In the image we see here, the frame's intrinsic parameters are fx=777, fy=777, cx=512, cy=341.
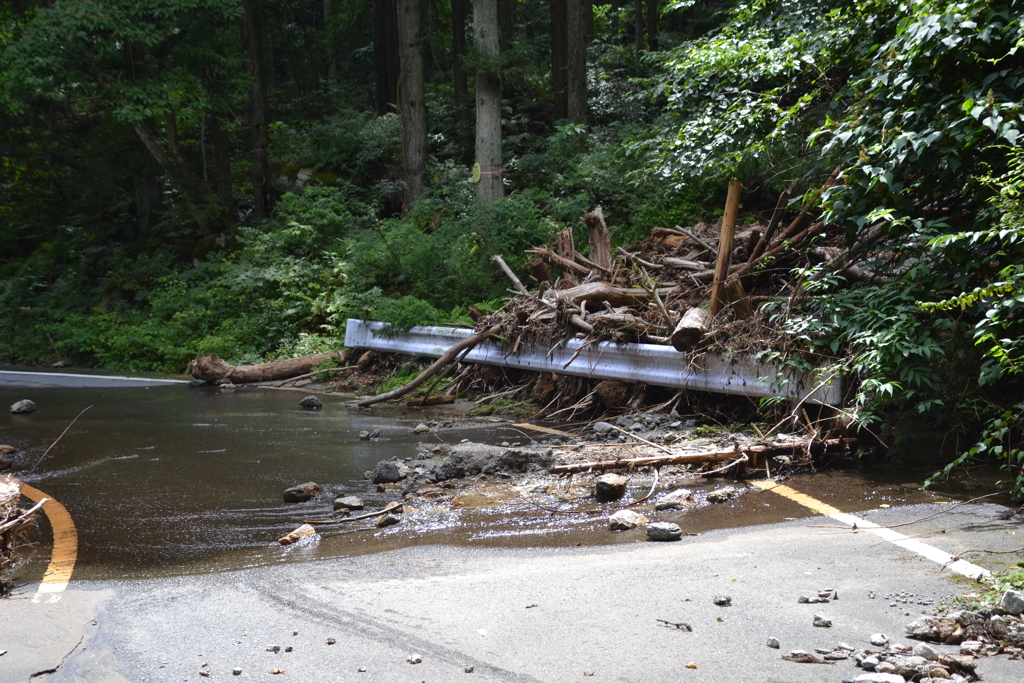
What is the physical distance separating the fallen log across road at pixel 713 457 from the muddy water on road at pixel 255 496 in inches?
11.0

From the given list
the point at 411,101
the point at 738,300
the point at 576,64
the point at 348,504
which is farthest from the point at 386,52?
the point at 348,504

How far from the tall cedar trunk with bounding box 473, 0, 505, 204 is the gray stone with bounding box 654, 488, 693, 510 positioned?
456 inches

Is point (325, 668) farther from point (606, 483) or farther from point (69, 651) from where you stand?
point (606, 483)

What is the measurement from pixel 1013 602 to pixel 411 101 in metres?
17.7

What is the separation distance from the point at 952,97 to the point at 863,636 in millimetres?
4606

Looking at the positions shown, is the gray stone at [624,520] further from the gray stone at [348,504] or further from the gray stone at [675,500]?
the gray stone at [348,504]

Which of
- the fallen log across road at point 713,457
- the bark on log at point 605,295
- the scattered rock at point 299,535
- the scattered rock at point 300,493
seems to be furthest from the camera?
the bark on log at point 605,295

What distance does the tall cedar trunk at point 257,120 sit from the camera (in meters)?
22.8

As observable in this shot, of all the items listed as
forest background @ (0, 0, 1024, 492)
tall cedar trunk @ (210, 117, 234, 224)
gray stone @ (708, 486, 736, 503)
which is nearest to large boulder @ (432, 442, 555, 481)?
gray stone @ (708, 486, 736, 503)

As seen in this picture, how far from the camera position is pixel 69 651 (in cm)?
332

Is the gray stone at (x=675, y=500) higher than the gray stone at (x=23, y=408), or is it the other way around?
the gray stone at (x=23, y=408)

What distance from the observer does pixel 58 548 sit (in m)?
4.83

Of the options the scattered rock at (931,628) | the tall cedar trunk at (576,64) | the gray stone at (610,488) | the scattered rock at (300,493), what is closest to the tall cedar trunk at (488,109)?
the tall cedar trunk at (576,64)

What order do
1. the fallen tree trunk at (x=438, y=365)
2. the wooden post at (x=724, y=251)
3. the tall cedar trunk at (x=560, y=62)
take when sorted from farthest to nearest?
the tall cedar trunk at (x=560, y=62)
the fallen tree trunk at (x=438, y=365)
the wooden post at (x=724, y=251)
